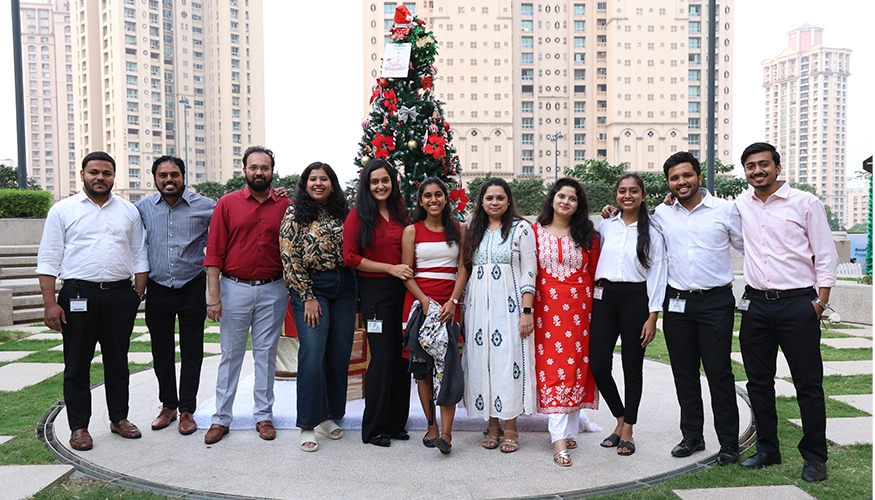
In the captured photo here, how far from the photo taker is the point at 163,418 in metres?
4.43

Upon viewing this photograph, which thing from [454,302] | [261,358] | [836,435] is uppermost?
[454,302]

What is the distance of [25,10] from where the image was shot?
91938mm

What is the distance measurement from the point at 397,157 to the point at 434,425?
2.27 meters

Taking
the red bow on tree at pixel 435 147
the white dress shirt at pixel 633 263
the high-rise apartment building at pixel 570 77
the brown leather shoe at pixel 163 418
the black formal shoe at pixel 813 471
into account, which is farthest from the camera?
the high-rise apartment building at pixel 570 77

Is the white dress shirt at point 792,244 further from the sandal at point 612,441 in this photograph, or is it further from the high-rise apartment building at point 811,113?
the high-rise apartment building at point 811,113

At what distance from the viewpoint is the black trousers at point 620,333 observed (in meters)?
3.82

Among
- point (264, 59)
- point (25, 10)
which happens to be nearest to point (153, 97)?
point (264, 59)

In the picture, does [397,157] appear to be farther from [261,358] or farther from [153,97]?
[153,97]

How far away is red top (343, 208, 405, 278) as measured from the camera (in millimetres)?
3900

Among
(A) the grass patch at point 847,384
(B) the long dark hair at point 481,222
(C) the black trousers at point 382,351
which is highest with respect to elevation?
(B) the long dark hair at point 481,222

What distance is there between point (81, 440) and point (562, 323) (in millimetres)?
3066

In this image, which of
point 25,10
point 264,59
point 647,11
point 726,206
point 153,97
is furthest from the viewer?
point 25,10

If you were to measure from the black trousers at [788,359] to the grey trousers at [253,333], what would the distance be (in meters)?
2.92

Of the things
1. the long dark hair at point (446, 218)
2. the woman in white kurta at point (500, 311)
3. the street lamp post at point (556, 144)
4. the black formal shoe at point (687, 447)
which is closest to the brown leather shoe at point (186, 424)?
the woman in white kurta at point (500, 311)
